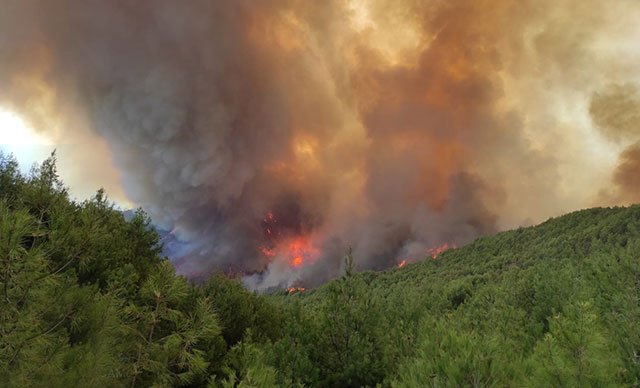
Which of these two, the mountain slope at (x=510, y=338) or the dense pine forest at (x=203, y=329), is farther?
the mountain slope at (x=510, y=338)

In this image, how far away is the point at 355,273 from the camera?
51.8 feet

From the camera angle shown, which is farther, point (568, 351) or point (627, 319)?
point (627, 319)

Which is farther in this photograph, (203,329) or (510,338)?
(510,338)

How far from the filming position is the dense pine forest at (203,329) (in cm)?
583

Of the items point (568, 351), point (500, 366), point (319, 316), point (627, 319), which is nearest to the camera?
point (500, 366)

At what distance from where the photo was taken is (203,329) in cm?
834

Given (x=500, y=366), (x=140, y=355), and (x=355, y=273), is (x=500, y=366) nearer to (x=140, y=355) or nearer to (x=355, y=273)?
(x=140, y=355)

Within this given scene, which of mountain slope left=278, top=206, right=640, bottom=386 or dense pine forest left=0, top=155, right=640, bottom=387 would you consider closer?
dense pine forest left=0, top=155, right=640, bottom=387

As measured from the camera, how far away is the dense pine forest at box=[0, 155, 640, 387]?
583 centimetres

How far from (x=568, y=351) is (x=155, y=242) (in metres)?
20.7

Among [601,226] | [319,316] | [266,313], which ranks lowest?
[319,316]

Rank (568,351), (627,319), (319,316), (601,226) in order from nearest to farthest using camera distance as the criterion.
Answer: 1. (568,351)
2. (627,319)
3. (319,316)
4. (601,226)

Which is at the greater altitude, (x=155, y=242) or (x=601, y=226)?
(x=601, y=226)

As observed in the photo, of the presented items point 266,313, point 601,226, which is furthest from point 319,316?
point 601,226
